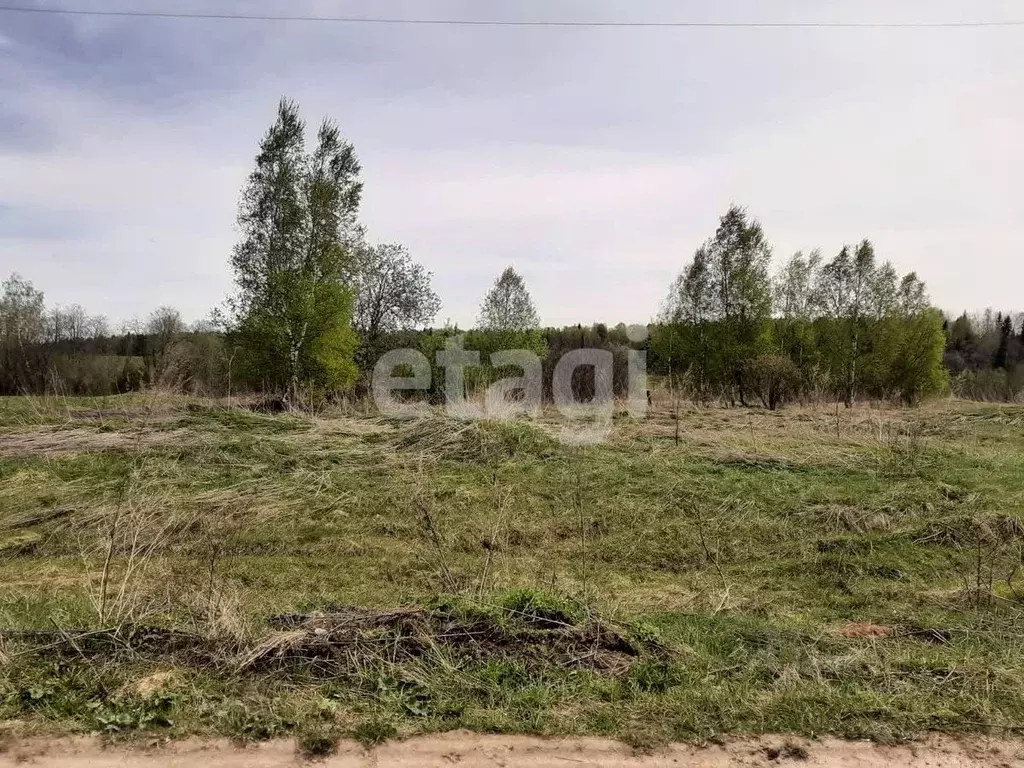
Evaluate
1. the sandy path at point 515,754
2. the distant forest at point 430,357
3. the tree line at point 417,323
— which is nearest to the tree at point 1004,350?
the distant forest at point 430,357

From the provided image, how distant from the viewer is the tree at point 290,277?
19.7 metres

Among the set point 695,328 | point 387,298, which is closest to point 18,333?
point 387,298

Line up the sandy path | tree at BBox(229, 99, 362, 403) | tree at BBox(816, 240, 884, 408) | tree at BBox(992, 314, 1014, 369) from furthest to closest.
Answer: tree at BBox(992, 314, 1014, 369) → tree at BBox(816, 240, 884, 408) → tree at BBox(229, 99, 362, 403) → the sandy path

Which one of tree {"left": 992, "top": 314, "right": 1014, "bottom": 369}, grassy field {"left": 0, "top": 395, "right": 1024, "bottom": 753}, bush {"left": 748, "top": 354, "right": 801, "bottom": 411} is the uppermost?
tree {"left": 992, "top": 314, "right": 1014, "bottom": 369}

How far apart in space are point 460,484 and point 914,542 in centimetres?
579

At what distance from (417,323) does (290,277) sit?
7.03 metres

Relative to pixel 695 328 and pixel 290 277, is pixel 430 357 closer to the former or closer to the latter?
pixel 290 277

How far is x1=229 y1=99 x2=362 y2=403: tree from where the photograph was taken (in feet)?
64.6

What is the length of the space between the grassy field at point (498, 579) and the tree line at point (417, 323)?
15.9 ft

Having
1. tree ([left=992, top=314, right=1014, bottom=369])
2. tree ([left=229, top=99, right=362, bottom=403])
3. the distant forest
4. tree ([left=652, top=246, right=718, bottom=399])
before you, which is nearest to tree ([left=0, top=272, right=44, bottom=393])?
the distant forest

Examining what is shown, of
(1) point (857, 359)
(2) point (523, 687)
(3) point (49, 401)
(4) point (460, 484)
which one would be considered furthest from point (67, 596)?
(1) point (857, 359)

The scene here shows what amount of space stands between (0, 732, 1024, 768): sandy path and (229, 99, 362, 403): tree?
1735cm

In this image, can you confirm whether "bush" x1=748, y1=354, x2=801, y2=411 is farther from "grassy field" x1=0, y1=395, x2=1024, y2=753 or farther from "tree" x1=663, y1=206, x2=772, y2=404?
"grassy field" x1=0, y1=395, x2=1024, y2=753

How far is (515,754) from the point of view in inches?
106
